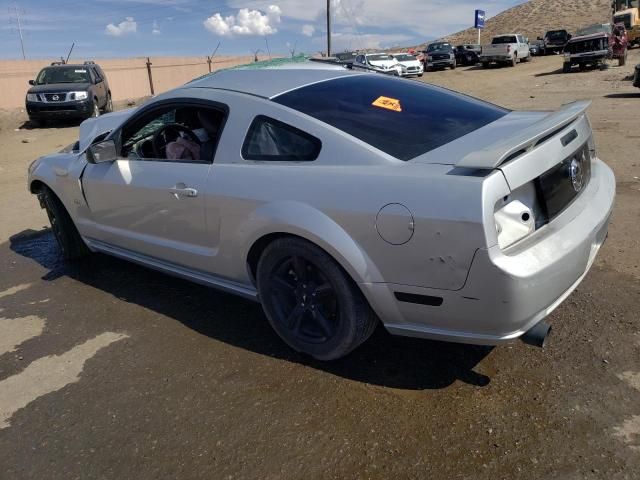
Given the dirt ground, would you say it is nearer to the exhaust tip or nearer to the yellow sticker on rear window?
the exhaust tip

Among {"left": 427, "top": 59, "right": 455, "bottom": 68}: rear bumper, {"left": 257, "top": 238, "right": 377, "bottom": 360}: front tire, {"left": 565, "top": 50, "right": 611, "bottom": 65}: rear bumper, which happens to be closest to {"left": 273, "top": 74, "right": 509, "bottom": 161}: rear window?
{"left": 257, "top": 238, "right": 377, "bottom": 360}: front tire

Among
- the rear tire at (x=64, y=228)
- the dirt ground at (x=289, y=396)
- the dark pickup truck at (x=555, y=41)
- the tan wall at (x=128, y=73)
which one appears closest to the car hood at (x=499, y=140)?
the dirt ground at (x=289, y=396)

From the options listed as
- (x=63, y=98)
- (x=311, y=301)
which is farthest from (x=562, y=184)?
(x=63, y=98)

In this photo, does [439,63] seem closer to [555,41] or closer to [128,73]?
[555,41]

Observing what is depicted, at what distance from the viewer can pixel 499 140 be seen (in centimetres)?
285

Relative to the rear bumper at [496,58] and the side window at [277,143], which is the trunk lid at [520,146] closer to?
the side window at [277,143]

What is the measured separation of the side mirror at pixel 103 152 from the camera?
→ 13.2 ft

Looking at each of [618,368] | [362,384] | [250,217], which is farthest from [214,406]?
[618,368]

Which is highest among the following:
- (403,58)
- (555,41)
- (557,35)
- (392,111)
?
(557,35)

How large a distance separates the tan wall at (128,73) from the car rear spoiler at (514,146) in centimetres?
2327

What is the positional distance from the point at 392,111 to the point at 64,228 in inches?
→ 127

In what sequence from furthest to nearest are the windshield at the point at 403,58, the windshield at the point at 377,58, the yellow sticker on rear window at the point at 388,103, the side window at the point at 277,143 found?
the windshield at the point at 403,58, the windshield at the point at 377,58, the yellow sticker on rear window at the point at 388,103, the side window at the point at 277,143

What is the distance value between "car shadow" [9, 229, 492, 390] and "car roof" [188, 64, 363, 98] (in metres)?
1.52

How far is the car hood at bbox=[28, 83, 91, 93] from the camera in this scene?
631 inches
